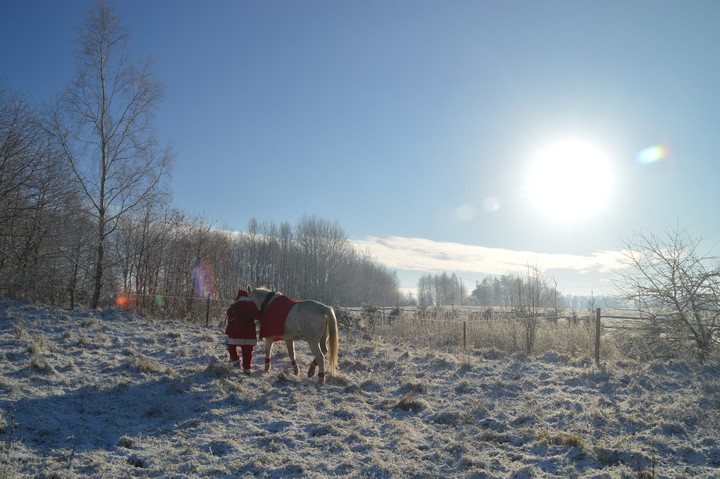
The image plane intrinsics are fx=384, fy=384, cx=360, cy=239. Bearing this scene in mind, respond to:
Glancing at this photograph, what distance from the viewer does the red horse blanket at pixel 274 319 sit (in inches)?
288

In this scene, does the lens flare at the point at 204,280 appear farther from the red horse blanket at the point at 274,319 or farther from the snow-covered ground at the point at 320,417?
the red horse blanket at the point at 274,319

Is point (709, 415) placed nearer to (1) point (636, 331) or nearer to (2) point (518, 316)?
(1) point (636, 331)

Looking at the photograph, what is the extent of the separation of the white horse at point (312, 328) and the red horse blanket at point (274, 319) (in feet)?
0.24

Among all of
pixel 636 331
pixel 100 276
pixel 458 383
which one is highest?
pixel 100 276

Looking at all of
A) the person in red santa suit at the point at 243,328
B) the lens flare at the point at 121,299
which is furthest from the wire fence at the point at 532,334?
the lens flare at the point at 121,299

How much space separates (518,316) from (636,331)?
3434mm

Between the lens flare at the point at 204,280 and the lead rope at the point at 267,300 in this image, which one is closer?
the lead rope at the point at 267,300

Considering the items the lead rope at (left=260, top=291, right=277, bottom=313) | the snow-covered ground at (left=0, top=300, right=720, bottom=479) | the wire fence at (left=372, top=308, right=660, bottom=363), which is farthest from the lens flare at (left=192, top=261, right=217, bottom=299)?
the lead rope at (left=260, top=291, right=277, bottom=313)

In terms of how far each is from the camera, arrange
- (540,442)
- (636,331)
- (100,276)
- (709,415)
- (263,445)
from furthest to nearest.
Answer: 1. (100,276)
2. (636,331)
3. (709,415)
4. (540,442)
5. (263,445)

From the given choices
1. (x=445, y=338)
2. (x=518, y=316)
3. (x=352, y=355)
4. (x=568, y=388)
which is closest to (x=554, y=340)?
(x=518, y=316)

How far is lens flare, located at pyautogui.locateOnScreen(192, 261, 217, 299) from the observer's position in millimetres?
15758

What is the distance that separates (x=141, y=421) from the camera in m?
4.82

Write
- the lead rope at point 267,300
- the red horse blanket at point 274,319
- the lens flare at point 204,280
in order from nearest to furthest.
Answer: the red horse blanket at point 274,319 → the lead rope at point 267,300 → the lens flare at point 204,280

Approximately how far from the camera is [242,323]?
7.27 metres
